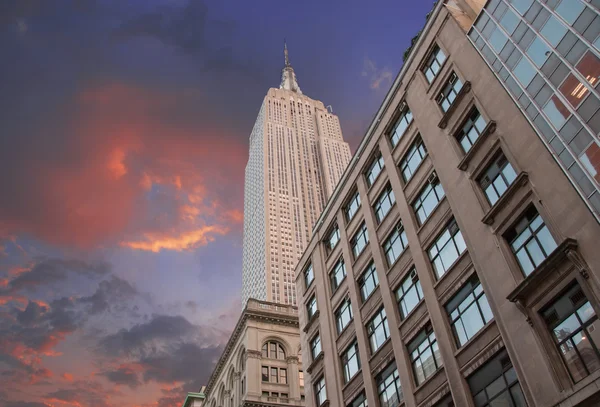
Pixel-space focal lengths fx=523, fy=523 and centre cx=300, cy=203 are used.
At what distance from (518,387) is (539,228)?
20.4 ft

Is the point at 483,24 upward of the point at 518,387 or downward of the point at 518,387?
upward

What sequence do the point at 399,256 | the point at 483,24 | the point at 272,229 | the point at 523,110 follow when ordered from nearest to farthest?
the point at 523,110
the point at 483,24
the point at 399,256
the point at 272,229

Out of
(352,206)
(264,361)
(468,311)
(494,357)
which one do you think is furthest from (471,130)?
(264,361)

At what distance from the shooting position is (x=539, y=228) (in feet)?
68.3

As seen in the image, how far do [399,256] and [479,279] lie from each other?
737 cm

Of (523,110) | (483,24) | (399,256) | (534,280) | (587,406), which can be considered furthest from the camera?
(399,256)

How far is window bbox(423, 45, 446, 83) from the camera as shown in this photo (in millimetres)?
31247

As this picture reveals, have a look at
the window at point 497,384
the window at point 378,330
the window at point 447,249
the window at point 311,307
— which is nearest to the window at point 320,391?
the window at point 311,307

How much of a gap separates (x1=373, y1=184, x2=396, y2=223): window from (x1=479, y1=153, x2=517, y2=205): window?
894 cm

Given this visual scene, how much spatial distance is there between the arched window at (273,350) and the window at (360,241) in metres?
23.4

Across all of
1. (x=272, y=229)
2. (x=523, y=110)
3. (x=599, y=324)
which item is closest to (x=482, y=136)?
(x=523, y=110)

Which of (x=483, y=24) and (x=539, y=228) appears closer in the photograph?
(x=539, y=228)

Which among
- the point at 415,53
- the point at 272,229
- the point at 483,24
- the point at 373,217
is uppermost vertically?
the point at 272,229

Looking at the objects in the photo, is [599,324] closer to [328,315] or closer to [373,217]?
[373,217]
